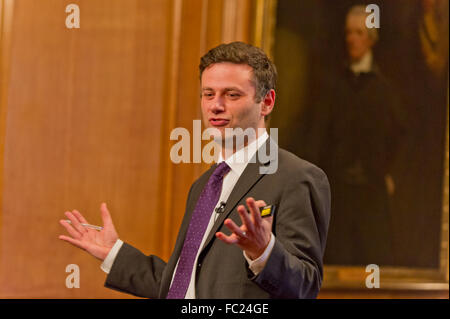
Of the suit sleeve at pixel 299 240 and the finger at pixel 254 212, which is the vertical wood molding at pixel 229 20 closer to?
the suit sleeve at pixel 299 240

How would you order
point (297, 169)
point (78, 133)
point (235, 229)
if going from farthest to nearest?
1. point (78, 133)
2. point (297, 169)
3. point (235, 229)

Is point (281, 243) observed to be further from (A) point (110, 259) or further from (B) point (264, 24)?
(B) point (264, 24)

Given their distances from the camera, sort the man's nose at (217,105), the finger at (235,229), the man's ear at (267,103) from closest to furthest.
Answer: the finger at (235,229)
the man's nose at (217,105)
the man's ear at (267,103)

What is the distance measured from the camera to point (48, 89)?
159 inches

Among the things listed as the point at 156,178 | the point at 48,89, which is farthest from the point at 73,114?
the point at 156,178

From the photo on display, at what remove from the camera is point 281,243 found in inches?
81.0

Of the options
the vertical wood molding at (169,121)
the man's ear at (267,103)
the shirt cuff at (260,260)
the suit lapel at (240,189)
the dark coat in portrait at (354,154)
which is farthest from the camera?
the dark coat in portrait at (354,154)

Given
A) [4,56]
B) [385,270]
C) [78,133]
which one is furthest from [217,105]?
[385,270]

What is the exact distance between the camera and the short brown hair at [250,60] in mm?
2367

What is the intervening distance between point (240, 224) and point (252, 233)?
302mm

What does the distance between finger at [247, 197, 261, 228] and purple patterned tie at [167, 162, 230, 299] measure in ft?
1.61

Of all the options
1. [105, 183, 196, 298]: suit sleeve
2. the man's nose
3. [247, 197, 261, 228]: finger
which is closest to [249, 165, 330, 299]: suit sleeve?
[247, 197, 261, 228]: finger

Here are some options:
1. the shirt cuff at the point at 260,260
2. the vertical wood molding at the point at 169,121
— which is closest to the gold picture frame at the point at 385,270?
the vertical wood molding at the point at 169,121

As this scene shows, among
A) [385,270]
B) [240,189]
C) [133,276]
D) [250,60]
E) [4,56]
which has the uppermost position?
[4,56]
